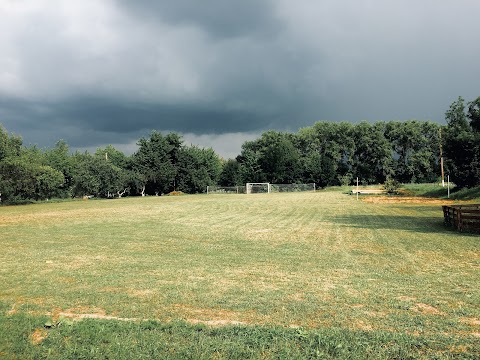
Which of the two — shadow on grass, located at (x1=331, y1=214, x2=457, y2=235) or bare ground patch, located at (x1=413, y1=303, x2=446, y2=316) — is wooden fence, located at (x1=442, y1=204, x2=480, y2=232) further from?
bare ground patch, located at (x1=413, y1=303, x2=446, y2=316)

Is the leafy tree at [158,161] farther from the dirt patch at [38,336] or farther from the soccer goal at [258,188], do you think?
the dirt patch at [38,336]

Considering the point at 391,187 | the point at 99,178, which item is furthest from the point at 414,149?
the point at 99,178

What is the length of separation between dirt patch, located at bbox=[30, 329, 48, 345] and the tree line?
7015 cm

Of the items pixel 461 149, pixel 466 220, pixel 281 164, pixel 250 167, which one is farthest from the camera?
pixel 250 167

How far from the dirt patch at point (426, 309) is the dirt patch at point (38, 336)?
6.37 meters

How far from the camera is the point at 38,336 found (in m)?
5.84

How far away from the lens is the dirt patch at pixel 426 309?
6913mm

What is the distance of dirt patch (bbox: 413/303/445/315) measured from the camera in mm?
→ 6913

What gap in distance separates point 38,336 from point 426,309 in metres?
6.66

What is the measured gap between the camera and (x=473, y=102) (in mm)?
37188

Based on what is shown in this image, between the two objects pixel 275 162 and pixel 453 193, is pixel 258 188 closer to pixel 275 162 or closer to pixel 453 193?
pixel 275 162

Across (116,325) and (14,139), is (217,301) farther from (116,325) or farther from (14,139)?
(14,139)

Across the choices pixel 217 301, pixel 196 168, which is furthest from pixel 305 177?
pixel 217 301

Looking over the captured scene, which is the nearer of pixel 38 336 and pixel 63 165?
pixel 38 336
